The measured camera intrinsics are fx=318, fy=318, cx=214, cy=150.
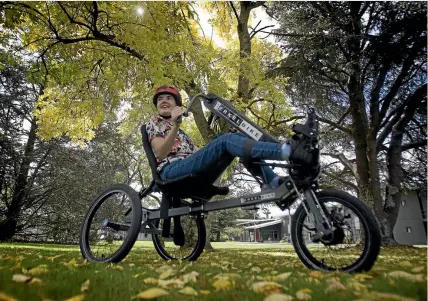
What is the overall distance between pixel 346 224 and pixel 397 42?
65.1 inches

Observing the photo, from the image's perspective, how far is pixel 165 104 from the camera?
3.42 meters

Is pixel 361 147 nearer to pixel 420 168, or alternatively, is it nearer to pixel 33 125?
pixel 420 168

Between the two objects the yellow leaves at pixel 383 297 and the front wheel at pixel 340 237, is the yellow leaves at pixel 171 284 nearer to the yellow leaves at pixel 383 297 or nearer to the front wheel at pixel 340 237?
the yellow leaves at pixel 383 297

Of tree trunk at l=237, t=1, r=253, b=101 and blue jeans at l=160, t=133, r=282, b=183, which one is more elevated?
tree trunk at l=237, t=1, r=253, b=101

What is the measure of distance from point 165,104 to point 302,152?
1.79 meters

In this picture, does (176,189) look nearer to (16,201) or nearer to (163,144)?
(163,144)

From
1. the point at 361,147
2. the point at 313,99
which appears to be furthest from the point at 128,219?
the point at 313,99

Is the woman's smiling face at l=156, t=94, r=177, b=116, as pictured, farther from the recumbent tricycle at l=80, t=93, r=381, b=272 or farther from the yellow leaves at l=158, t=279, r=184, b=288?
the yellow leaves at l=158, t=279, r=184, b=288

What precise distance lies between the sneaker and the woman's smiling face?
5.48 feet

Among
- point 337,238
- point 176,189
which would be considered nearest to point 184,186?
point 176,189

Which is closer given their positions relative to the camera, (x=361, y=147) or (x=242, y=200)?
(x=242, y=200)

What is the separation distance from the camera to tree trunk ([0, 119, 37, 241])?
11944mm

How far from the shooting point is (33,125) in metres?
13.6

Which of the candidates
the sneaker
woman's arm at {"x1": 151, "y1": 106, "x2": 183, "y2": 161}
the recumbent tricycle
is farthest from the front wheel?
woman's arm at {"x1": 151, "y1": 106, "x2": 183, "y2": 161}
